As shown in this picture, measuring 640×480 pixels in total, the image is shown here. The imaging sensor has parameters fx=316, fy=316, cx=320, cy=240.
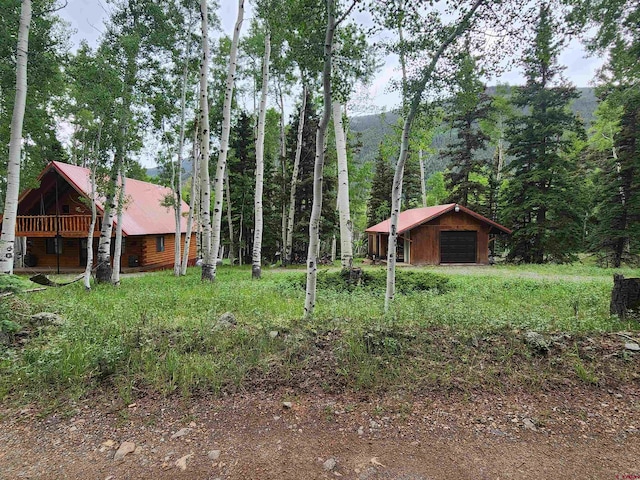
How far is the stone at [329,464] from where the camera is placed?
96.1 inches

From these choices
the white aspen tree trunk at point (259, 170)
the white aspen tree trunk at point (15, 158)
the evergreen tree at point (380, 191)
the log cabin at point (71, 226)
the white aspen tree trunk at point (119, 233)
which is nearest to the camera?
the white aspen tree trunk at point (15, 158)

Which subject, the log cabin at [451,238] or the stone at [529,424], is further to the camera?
the log cabin at [451,238]

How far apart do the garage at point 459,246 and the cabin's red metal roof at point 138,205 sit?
16.0 meters

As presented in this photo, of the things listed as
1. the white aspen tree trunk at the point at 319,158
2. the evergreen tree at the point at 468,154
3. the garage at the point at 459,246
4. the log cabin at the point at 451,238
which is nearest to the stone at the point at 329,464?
the white aspen tree trunk at the point at 319,158

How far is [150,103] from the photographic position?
10945mm

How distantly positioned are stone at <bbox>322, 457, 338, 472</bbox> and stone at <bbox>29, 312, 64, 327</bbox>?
15.7 ft

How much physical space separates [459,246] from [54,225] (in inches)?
922

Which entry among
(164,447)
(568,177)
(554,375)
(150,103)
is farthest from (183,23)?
(568,177)

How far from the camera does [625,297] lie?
5586 millimetres

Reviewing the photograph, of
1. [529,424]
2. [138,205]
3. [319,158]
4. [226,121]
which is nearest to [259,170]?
[226,121]

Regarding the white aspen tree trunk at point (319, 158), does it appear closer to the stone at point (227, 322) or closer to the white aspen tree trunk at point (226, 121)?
the stone at point (227, 322)

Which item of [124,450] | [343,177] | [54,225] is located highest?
[343,177]

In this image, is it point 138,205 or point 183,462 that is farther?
point 138,205

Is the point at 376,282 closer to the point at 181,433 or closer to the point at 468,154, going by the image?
the point at 181,433
